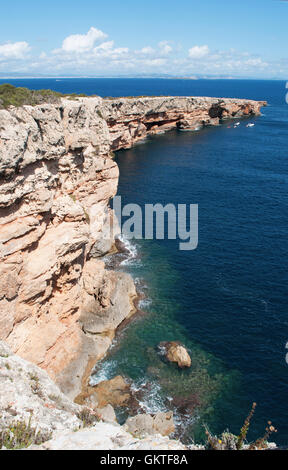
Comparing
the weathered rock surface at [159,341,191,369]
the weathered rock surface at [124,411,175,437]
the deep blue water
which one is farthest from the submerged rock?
the weathered rock surface at [159,341,191,369]

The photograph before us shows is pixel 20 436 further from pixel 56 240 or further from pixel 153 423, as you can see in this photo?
pixel 56 240

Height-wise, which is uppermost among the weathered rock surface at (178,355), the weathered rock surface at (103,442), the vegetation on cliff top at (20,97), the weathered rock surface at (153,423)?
the vegetation on cliff top at (20,97)

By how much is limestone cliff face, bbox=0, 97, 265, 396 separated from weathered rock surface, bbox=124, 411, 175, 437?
21.1 ft

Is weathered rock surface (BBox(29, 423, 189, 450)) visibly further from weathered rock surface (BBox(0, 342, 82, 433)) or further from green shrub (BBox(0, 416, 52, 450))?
weathered rock surface (BBox(0, 342, 82, 433))

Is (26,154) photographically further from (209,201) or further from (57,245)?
(209,201)

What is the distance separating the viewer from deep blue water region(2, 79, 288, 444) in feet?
108

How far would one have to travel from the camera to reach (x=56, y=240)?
31359 mm

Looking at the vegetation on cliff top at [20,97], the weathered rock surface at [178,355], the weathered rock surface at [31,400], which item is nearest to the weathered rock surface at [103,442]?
the weathered rock surface at [31,400]

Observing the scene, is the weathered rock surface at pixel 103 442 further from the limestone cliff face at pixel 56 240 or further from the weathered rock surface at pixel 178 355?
the weathered rock surface at pixel 178 355

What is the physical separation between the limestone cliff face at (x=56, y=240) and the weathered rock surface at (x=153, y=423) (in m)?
6.42

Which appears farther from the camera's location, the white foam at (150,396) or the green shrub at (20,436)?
the white foam at (150,396)

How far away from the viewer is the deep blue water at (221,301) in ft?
108

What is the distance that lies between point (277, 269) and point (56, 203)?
32.9 metres

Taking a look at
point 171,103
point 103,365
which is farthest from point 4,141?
point 171,103
